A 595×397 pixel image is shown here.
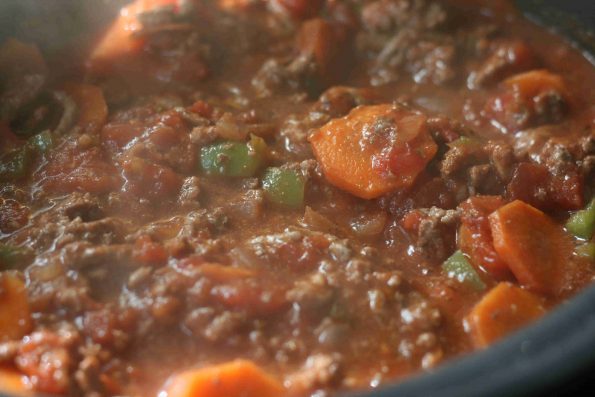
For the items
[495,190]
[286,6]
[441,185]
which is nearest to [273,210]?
[441,185]

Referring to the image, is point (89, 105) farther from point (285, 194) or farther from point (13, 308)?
point (13, 308)

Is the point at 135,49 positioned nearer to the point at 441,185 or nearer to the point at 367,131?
the point at 367,131

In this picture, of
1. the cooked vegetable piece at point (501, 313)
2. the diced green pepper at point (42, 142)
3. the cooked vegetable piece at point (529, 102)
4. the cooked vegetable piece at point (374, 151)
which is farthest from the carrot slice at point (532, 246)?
the diced green pepper at point (42, 142)

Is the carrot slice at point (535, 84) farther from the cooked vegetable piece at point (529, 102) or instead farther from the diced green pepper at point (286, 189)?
the diced green pepper at point (286, 189)

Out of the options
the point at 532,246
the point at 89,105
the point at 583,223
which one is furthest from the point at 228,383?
the point at 89,105

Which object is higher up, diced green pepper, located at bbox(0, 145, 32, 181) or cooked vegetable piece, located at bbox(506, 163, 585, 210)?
diced green pepper, located at bbox(0, 145, 32, 181)

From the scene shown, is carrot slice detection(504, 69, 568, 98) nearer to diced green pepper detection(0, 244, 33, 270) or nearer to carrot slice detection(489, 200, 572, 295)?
carrot slice detection(489, 200, 572, 295)

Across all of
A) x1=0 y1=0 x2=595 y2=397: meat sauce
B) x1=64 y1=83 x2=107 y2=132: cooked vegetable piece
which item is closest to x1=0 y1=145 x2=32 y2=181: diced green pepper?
x1=0 y1=0 x2=595 y2=397: meat sauce
